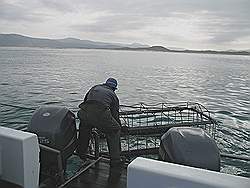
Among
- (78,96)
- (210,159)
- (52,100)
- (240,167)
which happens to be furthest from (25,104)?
(210,159)

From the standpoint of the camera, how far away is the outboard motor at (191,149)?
3.68 meters

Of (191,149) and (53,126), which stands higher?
(53,126)

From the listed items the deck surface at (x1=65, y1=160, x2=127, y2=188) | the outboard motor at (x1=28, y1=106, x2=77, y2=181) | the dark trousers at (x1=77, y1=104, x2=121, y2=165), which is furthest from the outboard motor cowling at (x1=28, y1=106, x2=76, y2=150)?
the deck surface at (x1=65, y1=160, x2=127, y2=188)

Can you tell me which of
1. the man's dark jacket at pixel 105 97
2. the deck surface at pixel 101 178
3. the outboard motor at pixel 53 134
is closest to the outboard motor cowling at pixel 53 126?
the outboard motor at pixel 53 134

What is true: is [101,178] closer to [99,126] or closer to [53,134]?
Answer: [99,126]

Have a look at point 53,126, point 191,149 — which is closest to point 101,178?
point 53,126

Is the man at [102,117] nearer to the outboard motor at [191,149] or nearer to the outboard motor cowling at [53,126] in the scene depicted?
the outboard motor cowling at [53,126]

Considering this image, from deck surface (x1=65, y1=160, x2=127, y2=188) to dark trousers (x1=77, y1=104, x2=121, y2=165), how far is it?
21 cm

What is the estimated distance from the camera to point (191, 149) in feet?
12.4

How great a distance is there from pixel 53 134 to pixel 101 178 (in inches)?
40.3

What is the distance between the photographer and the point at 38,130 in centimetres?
424

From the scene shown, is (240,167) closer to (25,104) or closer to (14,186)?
(14,186)

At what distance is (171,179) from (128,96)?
959 inches

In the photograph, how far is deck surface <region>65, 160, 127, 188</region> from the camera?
13.9ft
